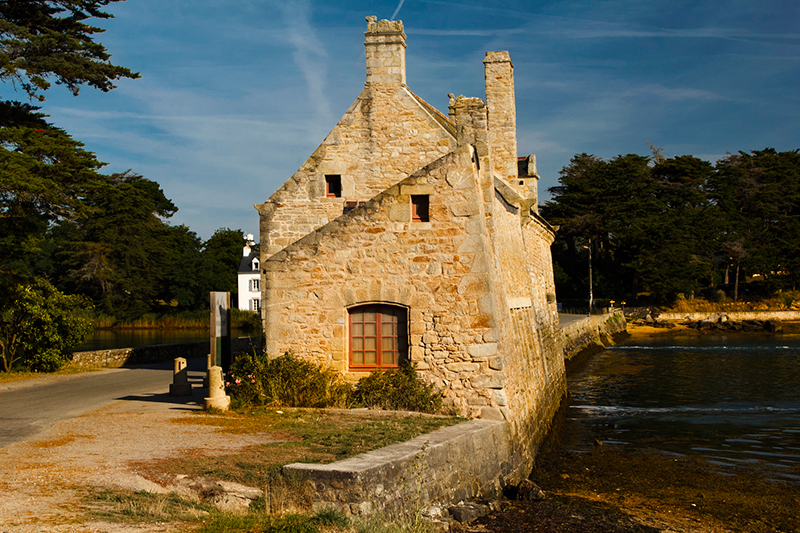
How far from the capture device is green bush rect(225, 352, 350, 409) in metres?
10.2

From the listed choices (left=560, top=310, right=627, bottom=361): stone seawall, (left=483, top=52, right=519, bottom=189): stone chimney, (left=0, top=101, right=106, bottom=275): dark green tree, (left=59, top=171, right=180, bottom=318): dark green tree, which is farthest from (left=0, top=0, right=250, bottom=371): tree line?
(left=59, top=171, right=180, bottom=318): dark green tree

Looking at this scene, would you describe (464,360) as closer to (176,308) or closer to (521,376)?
(521,376)

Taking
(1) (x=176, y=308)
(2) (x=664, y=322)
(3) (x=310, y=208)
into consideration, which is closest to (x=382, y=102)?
(3) (x=310, y=208)

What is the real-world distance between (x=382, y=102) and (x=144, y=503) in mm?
11984

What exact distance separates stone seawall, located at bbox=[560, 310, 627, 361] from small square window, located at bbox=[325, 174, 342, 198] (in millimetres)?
A: 12123

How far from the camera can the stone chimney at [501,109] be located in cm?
1795

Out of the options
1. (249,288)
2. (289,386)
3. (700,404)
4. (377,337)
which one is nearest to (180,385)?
(289,386)

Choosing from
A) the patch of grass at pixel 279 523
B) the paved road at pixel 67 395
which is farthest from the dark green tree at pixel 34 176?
the patch of grass at pixel 279 523

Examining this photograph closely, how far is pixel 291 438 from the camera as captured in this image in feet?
25.9

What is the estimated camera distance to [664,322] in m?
52.7

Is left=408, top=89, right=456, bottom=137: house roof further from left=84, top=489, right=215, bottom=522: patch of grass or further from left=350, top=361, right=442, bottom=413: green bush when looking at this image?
left=84, top=489, right=215, bottom=522: patch of grass

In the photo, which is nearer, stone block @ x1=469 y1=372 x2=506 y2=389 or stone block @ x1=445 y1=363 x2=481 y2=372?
stone block @ x1=469 y1=372 x2=506 y2=389

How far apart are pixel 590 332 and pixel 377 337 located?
29.7 meters

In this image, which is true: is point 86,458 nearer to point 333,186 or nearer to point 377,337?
point 377,337
